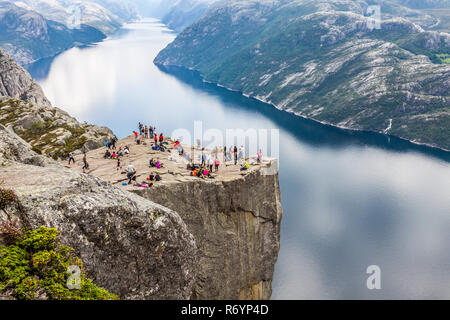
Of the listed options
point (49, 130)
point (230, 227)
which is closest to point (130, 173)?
point (230, 227)

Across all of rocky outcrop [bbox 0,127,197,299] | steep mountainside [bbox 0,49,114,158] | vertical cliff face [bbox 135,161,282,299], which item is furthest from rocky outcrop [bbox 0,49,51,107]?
rocky outcrop [bbox 0,127,197,299]

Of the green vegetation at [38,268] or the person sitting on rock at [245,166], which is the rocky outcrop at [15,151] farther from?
the person sitting on rock at [245,166]

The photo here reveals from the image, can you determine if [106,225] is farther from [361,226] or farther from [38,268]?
[361,226]

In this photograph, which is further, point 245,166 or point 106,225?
point 245,166

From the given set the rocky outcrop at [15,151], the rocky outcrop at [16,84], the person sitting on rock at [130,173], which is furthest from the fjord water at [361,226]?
the rocky outcrop at [16,84]

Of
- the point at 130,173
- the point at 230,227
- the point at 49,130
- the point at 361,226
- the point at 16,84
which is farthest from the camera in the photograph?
the point at 16,84

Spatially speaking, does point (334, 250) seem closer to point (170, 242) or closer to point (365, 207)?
point (365, 207)

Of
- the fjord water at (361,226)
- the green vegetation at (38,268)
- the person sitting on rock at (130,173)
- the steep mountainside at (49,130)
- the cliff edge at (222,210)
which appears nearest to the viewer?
the green vegetation at (38,268)
